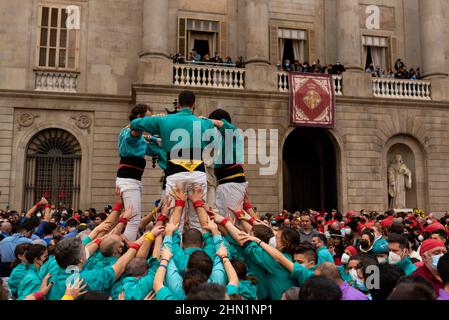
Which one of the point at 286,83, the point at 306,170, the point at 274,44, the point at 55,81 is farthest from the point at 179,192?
the point at 306,170

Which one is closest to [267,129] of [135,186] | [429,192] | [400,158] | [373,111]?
[373,111]

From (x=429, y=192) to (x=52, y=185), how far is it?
61.2 ft

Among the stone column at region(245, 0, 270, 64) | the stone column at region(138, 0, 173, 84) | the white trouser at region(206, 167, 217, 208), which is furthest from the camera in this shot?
the stone column at region(245, 0, 270, 64)

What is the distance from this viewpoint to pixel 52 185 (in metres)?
21.1

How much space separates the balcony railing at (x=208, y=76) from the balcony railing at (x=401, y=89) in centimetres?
726

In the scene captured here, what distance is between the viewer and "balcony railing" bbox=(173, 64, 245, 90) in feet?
69.3

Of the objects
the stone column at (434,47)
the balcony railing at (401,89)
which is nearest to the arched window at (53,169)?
the balcony railing at (401,89)

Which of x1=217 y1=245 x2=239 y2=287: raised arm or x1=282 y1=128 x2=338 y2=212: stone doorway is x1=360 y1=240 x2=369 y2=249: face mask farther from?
x1=282 y1=128 x2=338 y2=212: stone doorway

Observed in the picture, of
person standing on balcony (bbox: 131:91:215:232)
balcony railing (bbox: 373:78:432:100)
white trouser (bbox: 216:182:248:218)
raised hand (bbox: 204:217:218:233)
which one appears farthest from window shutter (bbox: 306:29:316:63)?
raised hand (bbox: 204:217:218:233)

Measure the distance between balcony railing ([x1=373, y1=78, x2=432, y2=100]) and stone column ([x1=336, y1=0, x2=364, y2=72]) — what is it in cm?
131

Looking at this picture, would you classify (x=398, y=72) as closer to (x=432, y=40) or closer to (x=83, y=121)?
(x=432, y=40)

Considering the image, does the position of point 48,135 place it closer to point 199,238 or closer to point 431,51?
point 199,238

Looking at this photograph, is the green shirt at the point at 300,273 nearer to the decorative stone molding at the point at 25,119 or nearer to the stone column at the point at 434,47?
the decorative stone molding at the point at 25,119

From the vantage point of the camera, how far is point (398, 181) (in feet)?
76.5
